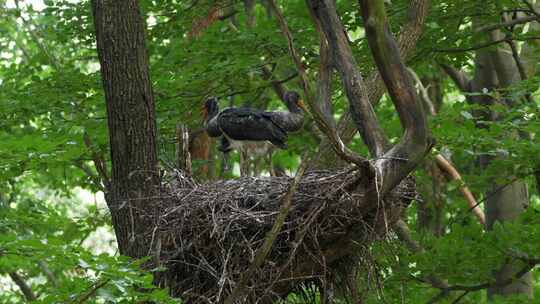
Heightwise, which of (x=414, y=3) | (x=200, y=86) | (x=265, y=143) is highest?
(x=414, y=3)

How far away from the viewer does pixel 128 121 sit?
215 inches

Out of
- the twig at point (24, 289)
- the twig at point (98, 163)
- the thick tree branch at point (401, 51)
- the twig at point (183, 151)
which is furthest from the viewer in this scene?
the twig at point (24, 289)

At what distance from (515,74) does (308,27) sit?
3.15 m

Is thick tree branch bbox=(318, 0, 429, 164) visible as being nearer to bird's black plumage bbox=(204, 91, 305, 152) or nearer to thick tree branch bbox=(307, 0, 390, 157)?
bird's black plumage bbox=(204, 91, 305, 152)

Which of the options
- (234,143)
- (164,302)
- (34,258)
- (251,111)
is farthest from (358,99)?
(234,143)

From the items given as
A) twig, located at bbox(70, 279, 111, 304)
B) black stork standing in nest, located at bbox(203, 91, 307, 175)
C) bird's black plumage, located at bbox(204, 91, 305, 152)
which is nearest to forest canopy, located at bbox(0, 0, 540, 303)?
twig, located at bbox(70, 279, 111, 304)

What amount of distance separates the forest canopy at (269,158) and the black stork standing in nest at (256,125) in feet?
0.83

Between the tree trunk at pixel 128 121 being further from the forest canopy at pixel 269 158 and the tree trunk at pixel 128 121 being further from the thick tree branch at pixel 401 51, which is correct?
the thick tree branch at pixel 401 51

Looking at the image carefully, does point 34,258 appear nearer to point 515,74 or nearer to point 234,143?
point 234,143

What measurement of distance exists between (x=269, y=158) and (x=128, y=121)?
107 inches

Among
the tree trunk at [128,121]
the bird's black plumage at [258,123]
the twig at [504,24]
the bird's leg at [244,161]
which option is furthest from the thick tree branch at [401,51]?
the twig at [504,24]

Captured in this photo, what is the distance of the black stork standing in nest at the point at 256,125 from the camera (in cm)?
753

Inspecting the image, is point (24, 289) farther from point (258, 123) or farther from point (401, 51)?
point (401, 51)

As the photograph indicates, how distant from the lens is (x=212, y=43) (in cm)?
847
